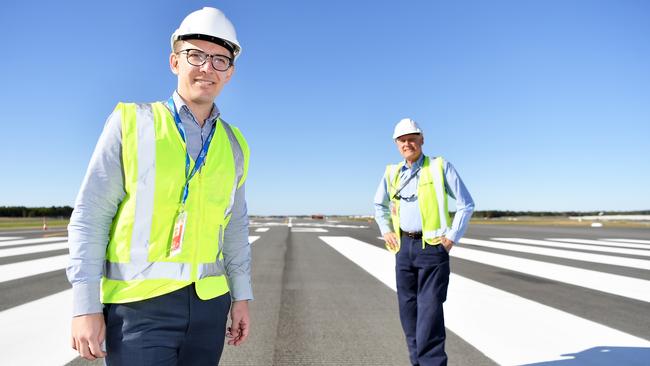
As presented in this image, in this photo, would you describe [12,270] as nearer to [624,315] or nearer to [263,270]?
[263,270]

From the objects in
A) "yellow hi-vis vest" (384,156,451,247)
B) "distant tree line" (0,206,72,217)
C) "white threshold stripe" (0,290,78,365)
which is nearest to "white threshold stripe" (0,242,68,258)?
"white threshold stripe" (0,290,78,365)

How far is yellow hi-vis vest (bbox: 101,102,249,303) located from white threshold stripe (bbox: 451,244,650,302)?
702 cm

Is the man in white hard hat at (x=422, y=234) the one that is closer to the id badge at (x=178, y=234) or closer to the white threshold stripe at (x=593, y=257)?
the id badge at (x=178, y=234)

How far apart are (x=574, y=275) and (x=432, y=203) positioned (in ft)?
21.2

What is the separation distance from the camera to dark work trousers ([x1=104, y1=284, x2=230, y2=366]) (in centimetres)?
130

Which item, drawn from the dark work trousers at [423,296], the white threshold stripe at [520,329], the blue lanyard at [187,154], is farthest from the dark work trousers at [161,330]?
the white threshold stripe at [520,329]

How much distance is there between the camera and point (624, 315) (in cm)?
500

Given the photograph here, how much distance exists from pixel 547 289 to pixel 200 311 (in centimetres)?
674

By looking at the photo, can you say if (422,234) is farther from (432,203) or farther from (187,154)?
(187,154)

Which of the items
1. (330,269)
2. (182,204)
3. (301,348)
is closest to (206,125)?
(182,204)

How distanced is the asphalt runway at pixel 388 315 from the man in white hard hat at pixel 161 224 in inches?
84.8

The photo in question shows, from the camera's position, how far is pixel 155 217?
4.50ft

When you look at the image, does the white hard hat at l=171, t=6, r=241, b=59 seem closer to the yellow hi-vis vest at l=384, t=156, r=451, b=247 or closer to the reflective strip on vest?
the reflective strip on vest

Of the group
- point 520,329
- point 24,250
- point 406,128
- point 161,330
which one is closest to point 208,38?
point 161,330
